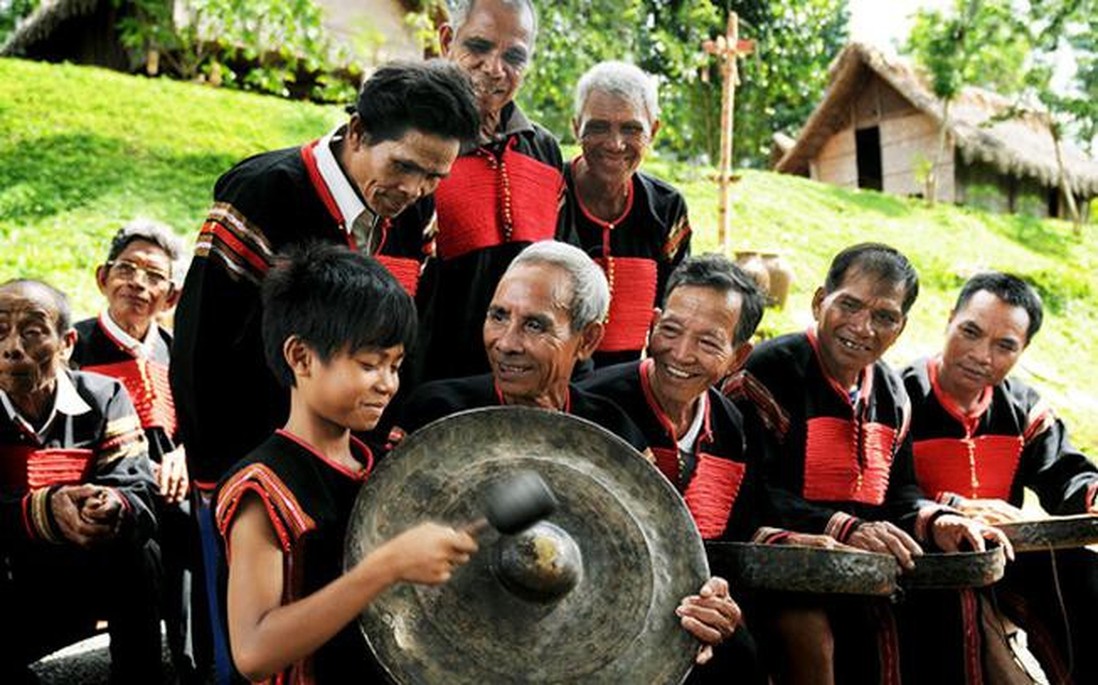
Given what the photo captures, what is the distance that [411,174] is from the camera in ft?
9.74

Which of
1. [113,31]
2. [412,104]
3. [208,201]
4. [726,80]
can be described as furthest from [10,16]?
[412,104]

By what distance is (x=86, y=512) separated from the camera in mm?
3438

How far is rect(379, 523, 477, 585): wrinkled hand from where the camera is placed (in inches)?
84.4

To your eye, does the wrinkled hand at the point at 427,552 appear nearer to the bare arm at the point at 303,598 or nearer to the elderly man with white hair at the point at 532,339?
the bare arm at the point at 303,598

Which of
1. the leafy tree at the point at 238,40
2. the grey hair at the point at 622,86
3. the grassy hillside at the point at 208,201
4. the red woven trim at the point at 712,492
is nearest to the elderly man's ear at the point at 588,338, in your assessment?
the red woven trim at the point at 712,492

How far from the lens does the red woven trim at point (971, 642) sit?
3.65 m

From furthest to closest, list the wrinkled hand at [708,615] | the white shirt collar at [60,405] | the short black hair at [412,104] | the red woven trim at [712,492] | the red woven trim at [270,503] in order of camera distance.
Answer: the white shirt collar at [60,405] → the red woven trim at [712,492] → the short black hair at [412,104] → the wrinkled hand at [708,615] → the red woven trim at [270,503]

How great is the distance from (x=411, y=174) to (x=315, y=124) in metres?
13.9

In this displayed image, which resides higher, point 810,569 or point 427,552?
point 427,552

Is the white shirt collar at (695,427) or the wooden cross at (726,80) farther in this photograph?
the wooden cross at (726,80)

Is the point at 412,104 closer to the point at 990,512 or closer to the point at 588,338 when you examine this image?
the point at 588,338

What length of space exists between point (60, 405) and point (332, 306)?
5.34 ft

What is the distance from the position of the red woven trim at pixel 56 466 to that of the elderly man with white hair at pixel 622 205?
1.85 m

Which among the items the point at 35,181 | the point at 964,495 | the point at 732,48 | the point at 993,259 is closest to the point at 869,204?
the point at 993,259
